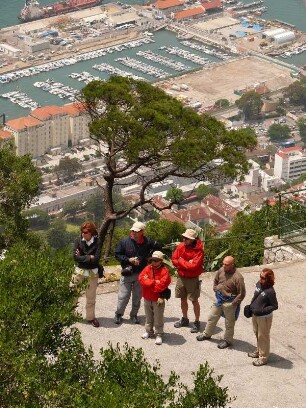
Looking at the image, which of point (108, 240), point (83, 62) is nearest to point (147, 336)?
point (108, 240)

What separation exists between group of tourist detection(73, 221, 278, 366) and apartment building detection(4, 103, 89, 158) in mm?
38833

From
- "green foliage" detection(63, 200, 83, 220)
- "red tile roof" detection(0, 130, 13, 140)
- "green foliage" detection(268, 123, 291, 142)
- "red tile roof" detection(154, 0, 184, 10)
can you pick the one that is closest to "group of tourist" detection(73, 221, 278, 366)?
"green foliage" detection(63, 200, 83, 220)

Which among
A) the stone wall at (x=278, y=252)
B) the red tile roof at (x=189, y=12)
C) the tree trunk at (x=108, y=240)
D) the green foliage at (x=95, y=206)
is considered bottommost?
the red tile roof at (x=189, y=12)

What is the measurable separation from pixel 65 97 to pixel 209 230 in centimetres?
4028

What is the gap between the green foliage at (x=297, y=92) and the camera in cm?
5056

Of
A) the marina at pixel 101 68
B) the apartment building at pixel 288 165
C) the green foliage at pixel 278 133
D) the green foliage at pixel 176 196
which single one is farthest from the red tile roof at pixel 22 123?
the green foliage at pixel 176 196

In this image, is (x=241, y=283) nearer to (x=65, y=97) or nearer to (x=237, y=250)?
(x=237, y=250)

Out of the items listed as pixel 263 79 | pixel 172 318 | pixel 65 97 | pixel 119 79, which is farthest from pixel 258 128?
pixel 172 318

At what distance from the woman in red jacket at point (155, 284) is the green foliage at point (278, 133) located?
40332 mm

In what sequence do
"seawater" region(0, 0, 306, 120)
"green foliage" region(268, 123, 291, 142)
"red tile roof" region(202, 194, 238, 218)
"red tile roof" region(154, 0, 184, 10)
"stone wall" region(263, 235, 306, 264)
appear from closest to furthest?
"stone wall" region(263, 235, 306, 264) → "red tile roof" region(202, 194, 238, 218) → "green foliage" region(268, 123, 291, 142) → "seawater" region(0, 0, 306, 120) → "red tile roof" region(154, 0, 184, 10)

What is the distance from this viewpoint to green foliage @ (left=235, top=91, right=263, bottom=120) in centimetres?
4822

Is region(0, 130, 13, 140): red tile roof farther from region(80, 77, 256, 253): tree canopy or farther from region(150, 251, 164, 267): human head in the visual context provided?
region(150, 251, 164, 267): human head

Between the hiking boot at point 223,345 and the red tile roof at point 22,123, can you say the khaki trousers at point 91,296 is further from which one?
the red tile roof at point 22,123

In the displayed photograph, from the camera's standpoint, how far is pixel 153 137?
11.4 metres
